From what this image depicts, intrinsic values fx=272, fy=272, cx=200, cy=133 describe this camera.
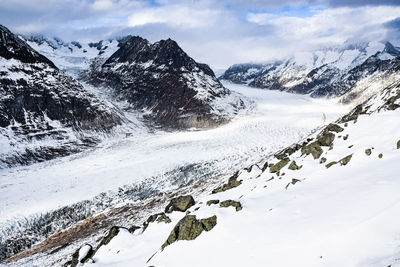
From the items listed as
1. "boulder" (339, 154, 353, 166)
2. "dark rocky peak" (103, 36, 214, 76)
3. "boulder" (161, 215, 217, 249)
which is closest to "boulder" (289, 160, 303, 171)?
"boulder" (339, 154, 353, 166)

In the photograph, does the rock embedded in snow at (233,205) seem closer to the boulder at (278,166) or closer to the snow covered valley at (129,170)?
the boulder at (278,166)

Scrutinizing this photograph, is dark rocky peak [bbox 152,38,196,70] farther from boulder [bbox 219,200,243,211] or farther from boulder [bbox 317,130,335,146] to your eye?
boulder [bbox 219,200,243,211]

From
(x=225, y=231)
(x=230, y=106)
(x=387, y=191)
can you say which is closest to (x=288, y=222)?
(x=225, y=231)

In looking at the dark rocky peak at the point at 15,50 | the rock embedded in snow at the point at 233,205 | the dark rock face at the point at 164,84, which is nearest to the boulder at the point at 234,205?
the rock embedded in snow at the point at 233,205

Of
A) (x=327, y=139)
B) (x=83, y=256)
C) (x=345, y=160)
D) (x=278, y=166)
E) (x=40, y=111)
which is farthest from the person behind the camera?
(x=40, y=111)

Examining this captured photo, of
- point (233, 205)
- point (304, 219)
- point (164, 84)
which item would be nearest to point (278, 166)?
point (233, 205)

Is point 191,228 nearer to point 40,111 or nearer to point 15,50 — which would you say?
point 40,111

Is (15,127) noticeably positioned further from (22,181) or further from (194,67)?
(194,67)
